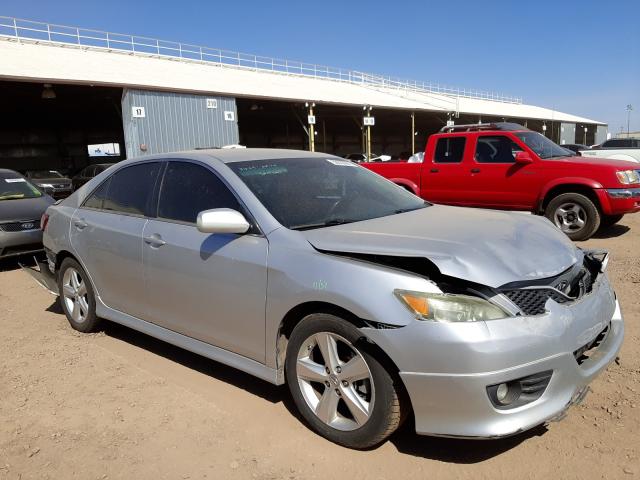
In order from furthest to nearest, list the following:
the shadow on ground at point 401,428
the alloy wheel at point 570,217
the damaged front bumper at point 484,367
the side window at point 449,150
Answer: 1. the side window at point 449,150
2. the alloy wheel at point 570,217
3. the shadow on ground at point 401,428
4. the damaged front bumper at point 484,367

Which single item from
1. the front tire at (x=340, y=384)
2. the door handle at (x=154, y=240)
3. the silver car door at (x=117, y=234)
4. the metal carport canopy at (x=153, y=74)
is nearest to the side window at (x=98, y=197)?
the silver car door at (x=117, y=234)

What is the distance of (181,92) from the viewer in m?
18.7

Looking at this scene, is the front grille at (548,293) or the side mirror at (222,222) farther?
the side mirror at (222,222)

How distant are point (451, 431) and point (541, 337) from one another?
0.62 metres

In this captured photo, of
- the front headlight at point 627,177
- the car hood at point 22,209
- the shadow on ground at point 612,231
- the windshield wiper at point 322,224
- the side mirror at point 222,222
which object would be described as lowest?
the shadow on ground at point 612,231

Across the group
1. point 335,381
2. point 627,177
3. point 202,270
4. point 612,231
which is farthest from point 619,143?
point 335,381

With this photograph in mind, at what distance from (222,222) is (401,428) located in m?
1.64

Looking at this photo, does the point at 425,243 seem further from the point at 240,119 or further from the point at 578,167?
the point at 240,119

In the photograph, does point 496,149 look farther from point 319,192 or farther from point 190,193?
point 190,193

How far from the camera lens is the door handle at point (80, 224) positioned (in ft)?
15.2

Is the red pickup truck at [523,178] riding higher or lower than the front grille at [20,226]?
higher

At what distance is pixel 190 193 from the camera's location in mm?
3840

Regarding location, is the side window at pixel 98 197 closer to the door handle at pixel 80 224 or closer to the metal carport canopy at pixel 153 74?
the door handle at pixel 80 224

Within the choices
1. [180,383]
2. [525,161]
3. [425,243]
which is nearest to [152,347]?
[180,383]
